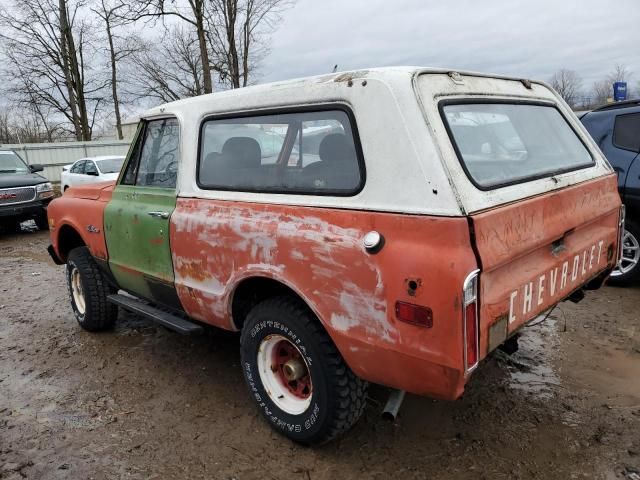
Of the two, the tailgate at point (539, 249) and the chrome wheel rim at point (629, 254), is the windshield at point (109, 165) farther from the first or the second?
the tailgate at point (539, 249)

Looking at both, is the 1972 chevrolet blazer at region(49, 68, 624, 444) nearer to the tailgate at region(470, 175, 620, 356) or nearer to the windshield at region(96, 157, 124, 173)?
the tailgate at region(470, 175, 620, 356)

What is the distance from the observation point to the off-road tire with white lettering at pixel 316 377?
246 cm

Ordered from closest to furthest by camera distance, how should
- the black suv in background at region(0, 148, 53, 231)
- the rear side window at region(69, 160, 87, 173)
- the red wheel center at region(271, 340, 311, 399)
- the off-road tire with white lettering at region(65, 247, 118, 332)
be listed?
the red wheel center at region(271, 340, 311, 399), the off-road tire with white lettering at region(65, 247, 118, 332), the black suv in background at region(0, 148, 53, 231), the rear side window at region(69, 160, 87, 173)

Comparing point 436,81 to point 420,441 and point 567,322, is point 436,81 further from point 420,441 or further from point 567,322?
point 567,322

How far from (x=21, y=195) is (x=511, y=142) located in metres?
10.0

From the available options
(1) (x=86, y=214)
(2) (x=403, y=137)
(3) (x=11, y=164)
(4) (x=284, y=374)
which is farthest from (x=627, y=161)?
(3) (x=11, y=164)

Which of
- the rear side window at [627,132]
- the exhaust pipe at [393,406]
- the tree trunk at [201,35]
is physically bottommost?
the exhaust pipe at [393,406]

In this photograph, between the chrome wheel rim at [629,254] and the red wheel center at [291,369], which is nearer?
the red wheel center at [291,369]

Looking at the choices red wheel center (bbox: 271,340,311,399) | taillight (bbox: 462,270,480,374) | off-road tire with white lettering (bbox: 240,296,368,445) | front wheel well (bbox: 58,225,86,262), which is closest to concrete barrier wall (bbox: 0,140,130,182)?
front wheel well (bbox: 58,225,86,262)

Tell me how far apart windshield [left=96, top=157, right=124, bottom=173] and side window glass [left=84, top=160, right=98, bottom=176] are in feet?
0.46

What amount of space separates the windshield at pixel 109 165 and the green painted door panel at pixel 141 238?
9.44m

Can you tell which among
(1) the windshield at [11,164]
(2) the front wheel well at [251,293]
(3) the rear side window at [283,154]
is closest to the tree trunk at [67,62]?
(1) the windshield at [11,164]

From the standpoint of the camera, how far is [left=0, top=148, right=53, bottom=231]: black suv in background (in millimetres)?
9734

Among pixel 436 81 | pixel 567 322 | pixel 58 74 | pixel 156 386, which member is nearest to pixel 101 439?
pixel 156 386
